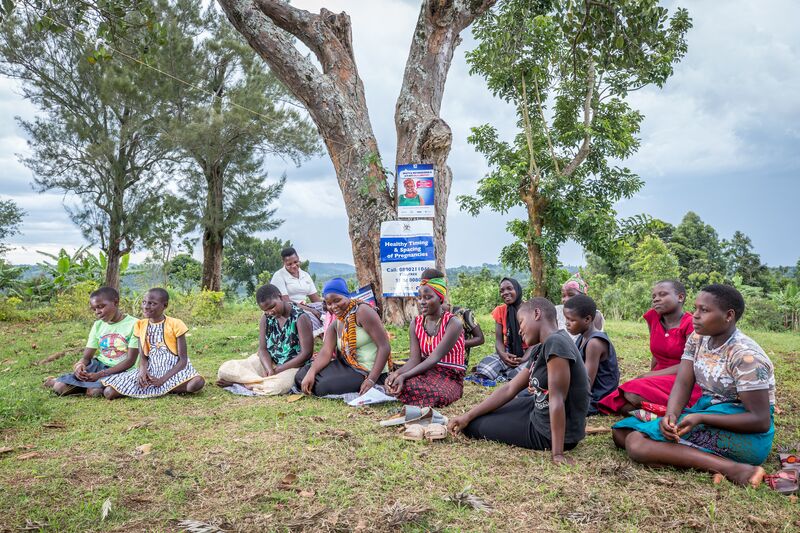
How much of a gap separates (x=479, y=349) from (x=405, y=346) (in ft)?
3.87

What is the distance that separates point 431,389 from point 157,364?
10.0ft

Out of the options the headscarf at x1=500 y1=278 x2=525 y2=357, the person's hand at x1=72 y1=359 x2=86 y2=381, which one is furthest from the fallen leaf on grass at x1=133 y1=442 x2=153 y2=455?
the headscarf at x1=500 y1=278 x2=525 y2=357

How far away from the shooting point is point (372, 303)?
6.74 metres

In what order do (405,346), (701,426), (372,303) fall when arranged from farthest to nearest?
(405,346), (372,303), (701,426)

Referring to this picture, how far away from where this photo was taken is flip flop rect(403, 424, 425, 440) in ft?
15.8

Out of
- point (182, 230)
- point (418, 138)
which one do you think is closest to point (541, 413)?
point (418, 138)

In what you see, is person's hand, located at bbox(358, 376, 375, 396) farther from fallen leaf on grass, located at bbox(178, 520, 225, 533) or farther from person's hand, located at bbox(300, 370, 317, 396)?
fallen leaf on grass, located at bbox(178, 520, 225, 533)

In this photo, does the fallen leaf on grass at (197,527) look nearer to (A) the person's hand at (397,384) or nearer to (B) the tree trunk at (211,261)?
(A) the person's hand at (397,384)

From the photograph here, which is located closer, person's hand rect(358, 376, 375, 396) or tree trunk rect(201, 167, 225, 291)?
person's hand rect(358, 376, 375, 396)

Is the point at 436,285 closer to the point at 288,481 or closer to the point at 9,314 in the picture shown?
the point at 288,481

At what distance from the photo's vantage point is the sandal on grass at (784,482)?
12.0ft

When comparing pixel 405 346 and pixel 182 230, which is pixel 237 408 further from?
pixel 182 230

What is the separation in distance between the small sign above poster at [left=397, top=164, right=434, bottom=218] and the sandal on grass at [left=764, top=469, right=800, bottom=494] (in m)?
7.20

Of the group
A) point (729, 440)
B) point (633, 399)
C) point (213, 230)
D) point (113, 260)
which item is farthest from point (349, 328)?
point (113, 260)
